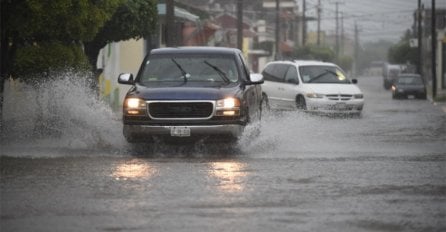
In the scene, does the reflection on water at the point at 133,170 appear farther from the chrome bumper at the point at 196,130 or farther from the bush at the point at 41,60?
the bush at the point at 41,60

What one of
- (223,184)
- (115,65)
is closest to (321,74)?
(115,65)

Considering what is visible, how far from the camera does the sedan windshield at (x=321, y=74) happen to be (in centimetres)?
2886

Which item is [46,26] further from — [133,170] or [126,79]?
[133,170]

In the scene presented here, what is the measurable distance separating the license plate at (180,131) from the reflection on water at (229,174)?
4.09 feet

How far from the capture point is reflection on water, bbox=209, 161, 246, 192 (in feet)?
36.1

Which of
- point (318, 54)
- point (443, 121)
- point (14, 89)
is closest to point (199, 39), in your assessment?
point (443, 121)

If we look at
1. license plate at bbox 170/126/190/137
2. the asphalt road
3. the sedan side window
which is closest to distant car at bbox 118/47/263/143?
license plate at bbox 170/126/190/137

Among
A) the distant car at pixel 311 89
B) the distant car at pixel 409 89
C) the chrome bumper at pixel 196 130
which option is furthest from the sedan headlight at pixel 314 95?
the distant car at pixel 409 89

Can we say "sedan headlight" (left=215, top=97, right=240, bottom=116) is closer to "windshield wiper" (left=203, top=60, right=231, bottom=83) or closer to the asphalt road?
the asphalt road

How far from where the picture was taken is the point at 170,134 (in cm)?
1491

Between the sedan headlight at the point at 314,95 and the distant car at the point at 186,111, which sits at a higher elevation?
the distant car at the point at 186,111

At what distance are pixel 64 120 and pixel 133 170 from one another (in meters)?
6.09

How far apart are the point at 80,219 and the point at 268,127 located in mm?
11734

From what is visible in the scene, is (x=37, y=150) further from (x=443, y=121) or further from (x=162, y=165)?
(x=443, y=121)
